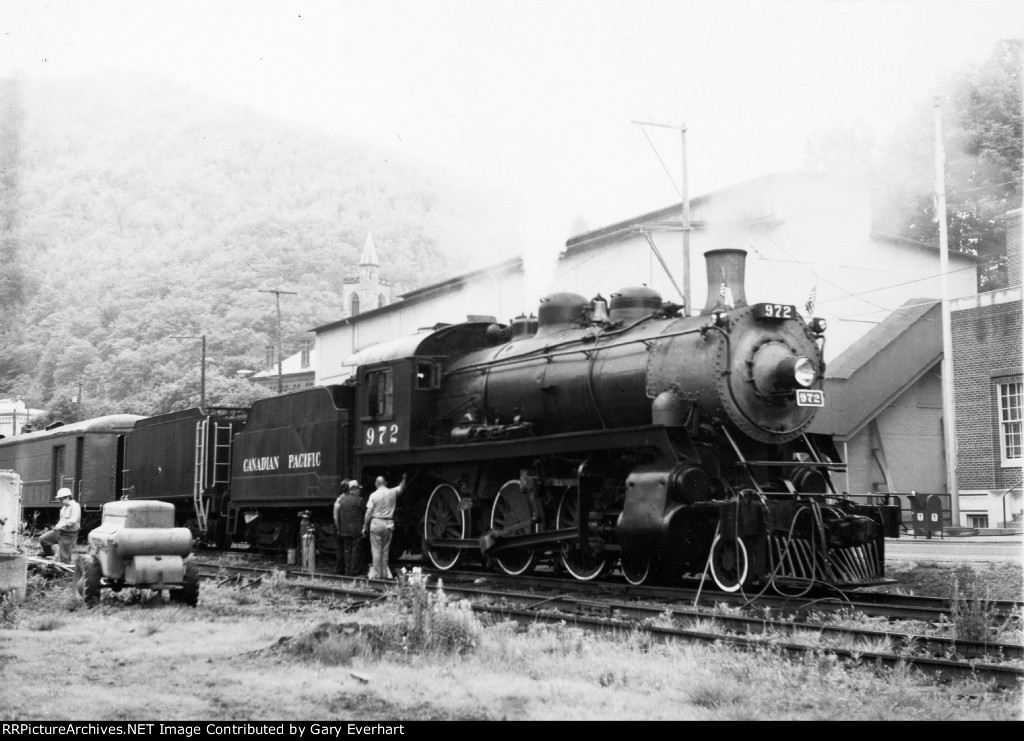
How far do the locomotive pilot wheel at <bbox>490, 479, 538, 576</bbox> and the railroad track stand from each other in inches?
26.1

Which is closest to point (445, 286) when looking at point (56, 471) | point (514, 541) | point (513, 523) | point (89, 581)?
point (56, 471)

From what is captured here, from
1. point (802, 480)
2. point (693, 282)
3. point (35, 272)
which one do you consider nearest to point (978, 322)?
point (693, 282)

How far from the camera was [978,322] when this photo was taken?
80.8 ft

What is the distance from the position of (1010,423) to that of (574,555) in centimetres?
1543

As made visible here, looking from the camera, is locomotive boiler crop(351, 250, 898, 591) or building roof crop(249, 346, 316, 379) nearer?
locomotive boiler crop(351, 250, 898, 591)

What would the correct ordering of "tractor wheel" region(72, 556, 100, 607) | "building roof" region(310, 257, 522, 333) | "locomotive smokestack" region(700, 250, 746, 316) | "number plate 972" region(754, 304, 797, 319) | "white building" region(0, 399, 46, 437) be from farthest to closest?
"white building" region(0, 399, 46, 437) < "building roof" region(310, 257, 522, 333) < "locomotive smokestack" region(700, 250, 746, 316) < "number plate 972" region(754, 304, 797, 319) < "tractor wheel" region(72, 556, 100, 607)

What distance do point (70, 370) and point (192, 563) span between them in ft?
109

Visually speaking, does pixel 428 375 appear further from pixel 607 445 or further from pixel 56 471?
pixel 56 471

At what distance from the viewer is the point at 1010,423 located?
24.0 meters

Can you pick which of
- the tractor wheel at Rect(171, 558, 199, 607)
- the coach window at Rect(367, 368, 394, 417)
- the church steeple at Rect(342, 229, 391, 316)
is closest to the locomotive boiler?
the coach window at Rect(367, 368, 394, 417)

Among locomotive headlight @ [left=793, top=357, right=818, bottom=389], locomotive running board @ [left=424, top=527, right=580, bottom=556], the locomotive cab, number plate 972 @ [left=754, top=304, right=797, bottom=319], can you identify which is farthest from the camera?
the locomotive cab

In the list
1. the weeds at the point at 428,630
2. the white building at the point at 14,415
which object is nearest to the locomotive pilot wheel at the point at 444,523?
the weeds at the point at 428,630

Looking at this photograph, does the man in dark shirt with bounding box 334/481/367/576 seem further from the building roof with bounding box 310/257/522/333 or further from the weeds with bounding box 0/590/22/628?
the building roof with bounding box 310/257/522/333

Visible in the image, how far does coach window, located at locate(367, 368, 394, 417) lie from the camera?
602 inches
